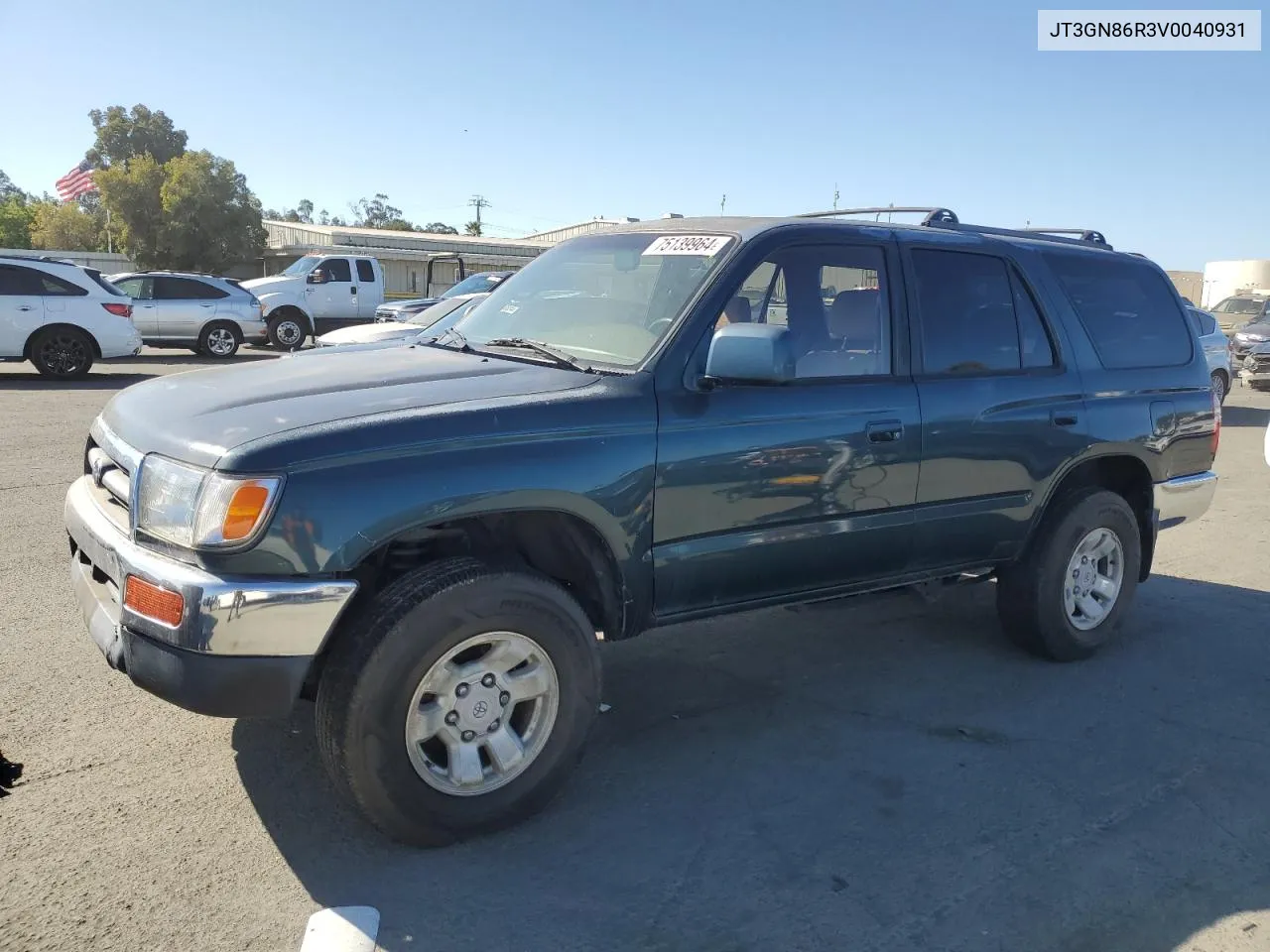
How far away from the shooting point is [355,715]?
297 cm

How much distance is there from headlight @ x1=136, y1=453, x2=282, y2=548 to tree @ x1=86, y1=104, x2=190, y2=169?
71.8m

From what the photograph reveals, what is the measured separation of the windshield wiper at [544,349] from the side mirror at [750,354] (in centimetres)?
45

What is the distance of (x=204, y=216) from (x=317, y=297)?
3469cm

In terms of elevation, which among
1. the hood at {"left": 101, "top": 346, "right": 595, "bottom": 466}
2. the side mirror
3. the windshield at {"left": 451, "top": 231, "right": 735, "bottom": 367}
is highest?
the windshield at {"left": 451, "top": 231, "right": 735, "bottom": 367}

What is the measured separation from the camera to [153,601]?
288cm

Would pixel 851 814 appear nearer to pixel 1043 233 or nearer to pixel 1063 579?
pixel 1063 579

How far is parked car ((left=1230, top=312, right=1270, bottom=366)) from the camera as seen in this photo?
1961 cm

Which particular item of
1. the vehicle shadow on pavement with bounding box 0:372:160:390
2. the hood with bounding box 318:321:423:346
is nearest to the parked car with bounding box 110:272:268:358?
the vehicle shadow on pavement with bounding box 0:372:160:390

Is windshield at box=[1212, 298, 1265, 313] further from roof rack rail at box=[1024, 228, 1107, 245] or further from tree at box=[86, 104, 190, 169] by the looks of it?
tree at box=[86, 104, 190, 169]

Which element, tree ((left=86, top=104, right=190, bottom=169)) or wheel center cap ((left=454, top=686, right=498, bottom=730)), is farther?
tree ((left=86, top=104, right=190, bottom=169))

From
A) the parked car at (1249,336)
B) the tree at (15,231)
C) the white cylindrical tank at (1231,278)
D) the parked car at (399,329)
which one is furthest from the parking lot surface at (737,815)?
the tree at (15,231)

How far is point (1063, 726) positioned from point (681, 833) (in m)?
1.90

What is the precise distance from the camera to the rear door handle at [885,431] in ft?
13.3

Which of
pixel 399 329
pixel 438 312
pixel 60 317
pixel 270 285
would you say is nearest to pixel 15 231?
pixel 270 285
